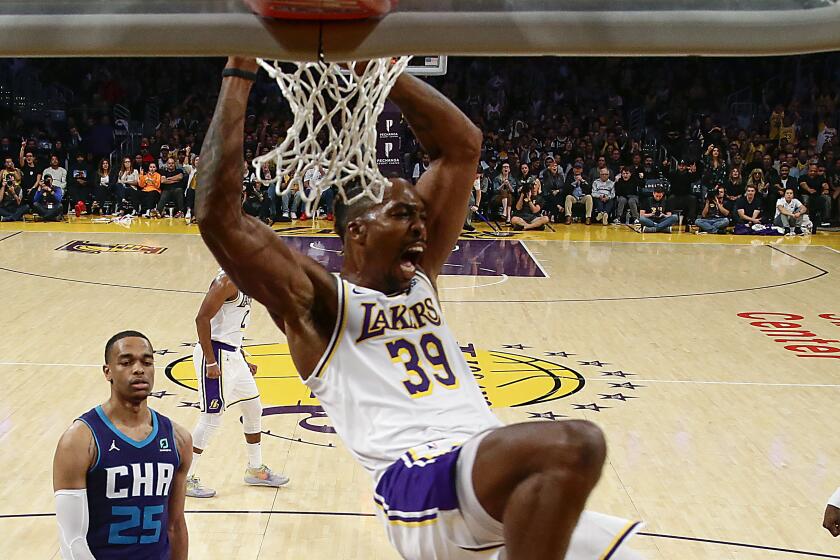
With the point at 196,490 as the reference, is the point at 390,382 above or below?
above

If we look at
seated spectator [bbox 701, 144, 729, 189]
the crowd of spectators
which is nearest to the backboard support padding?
the crowd of spectators

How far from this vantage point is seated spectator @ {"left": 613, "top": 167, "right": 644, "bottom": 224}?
19953mm

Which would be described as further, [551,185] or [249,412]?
[551,185]

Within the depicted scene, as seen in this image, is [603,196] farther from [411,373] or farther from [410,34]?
[410,34]

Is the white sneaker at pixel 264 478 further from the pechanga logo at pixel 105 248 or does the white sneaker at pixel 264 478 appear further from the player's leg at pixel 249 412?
the pechanga logo at pixel 105 248

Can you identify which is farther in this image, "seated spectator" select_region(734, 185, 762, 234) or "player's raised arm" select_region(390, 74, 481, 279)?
"seated spectator" select_region(734, 185, 762, 234)

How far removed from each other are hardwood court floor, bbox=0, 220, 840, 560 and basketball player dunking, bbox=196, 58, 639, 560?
8.07 feet

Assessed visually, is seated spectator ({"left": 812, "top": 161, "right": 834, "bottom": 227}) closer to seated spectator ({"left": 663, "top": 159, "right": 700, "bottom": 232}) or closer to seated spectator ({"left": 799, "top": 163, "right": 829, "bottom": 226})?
seated spectator ({"left": 799, "top": 163, "right": 829, "bottom": 226})

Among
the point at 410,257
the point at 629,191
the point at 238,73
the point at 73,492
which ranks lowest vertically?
the point at 629,191

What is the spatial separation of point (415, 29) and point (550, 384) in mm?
6232

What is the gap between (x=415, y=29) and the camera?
288 cm

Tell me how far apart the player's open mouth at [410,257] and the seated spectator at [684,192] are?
16783 millimetres

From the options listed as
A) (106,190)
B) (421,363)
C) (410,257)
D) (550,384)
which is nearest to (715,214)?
(106,190)

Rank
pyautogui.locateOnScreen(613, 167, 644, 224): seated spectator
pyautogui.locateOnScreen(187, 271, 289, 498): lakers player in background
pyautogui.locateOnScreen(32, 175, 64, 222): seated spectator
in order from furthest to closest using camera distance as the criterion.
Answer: pyautogui.locateOnScreen(613, 167, 644, 224): seated spectator
pyautogui.locateOnScreen(32, 175, 64, 222): seated spectator
pyautogui.locateOnScreen(187, 271, 289, 498): lakers player in background
